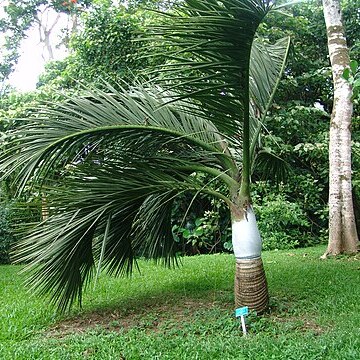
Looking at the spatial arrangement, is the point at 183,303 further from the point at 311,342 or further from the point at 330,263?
the point at 330,263

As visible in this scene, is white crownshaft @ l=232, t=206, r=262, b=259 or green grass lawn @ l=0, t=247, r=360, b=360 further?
white crownshaft @ l=232, t=206, r=262, b=259

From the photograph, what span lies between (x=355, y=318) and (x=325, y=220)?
624 centimetres

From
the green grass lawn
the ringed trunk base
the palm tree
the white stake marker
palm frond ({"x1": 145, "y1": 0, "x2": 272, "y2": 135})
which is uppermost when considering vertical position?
palm frond ({"x1": 145, "y1": 0, "x2": 272, "y2": 135})

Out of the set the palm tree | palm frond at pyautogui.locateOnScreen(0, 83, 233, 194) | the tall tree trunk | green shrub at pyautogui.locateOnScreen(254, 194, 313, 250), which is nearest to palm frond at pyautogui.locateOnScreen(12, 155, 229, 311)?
the palm tree

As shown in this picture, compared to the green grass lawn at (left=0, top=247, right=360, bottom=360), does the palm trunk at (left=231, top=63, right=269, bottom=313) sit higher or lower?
higher

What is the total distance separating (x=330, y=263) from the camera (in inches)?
233

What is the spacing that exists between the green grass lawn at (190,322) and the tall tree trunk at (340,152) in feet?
3.19

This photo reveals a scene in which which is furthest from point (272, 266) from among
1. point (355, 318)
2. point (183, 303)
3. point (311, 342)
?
point (311, 342)

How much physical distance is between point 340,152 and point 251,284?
3730 mm

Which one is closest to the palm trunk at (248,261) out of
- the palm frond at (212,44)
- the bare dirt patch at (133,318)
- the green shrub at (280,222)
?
the bare dirt patch at (133,318)

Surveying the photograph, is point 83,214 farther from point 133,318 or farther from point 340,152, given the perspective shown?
point 340,152

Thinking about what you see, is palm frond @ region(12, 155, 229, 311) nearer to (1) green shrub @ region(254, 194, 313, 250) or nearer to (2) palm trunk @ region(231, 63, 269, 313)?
(2) palm trunk @ region(231, 63, 269, 313)

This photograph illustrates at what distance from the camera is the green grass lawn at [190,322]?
9.24ft

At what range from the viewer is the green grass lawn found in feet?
9.24
